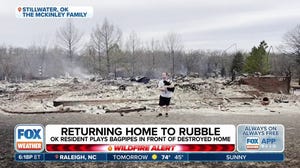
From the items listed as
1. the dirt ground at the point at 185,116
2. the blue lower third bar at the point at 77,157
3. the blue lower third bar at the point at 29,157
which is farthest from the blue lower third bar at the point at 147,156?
the blue lower third bar at the point at 29,157

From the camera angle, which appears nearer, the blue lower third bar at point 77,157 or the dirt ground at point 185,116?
the blue lower third bar at point 77,157

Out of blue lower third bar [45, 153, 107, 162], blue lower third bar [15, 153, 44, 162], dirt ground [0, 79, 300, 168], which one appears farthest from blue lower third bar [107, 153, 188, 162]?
blue lower third bar [15, 153, 44, 162]

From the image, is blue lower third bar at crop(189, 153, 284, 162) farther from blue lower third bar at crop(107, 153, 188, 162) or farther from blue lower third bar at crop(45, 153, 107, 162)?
blue lower third bar at crop(45, 153, 107, 162)

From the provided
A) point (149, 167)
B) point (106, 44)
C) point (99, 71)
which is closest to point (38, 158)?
point (149, 167)

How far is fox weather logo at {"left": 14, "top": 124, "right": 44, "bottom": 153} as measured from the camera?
390 cm

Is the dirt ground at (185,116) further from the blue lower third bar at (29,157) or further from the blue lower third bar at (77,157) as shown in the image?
the blue lower third bar at (77,157)

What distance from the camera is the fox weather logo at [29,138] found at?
3.90 m

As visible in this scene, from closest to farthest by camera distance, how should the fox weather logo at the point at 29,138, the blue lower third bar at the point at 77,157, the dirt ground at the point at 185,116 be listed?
the blue lower third bar at the point at 77,157 → the fox weather logo at the point at 29,138 → the dirt ground at the point at 185,116

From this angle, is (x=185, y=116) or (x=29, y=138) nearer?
(x=29, y=138)

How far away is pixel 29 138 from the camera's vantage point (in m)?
3.99

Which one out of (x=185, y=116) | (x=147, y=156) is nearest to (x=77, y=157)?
(x=147, y=156)

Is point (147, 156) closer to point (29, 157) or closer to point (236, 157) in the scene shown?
point (236, 157)

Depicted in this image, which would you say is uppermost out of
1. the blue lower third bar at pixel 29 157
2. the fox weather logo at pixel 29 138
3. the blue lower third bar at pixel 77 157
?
the fox weather logo at pixel 29 138

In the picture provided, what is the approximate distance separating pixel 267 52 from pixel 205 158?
27.8 meters
